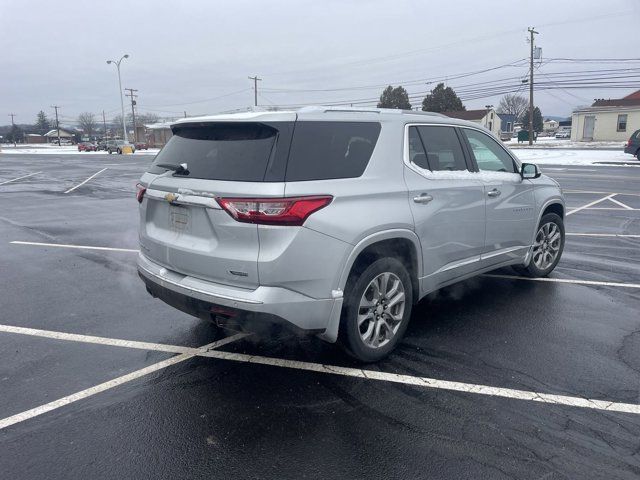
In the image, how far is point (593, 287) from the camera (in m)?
5.91

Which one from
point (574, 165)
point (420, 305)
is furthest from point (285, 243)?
point (574, 165)

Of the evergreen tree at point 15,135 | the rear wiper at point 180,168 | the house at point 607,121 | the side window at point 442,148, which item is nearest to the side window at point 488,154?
the side window at point 442,148

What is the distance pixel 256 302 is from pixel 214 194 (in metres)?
0.76

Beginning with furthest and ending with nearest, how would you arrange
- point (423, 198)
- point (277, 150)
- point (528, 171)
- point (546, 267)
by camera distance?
point (546, 267)
point (528, 171)
point (423, 198)
point (277, 150)

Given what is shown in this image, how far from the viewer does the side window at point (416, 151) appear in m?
4.21

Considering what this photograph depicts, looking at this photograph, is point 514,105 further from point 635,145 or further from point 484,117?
point 635,145

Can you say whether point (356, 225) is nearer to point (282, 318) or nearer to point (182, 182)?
point (282, 318)

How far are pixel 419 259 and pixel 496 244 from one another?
1.38 m

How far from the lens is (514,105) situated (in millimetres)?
108250

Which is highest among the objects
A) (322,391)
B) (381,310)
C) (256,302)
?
(256,302)

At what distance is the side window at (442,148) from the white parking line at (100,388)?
2.32 metres

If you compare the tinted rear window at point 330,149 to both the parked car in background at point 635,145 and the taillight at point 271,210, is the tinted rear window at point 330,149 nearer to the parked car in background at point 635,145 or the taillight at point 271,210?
the taillight at point 271,210

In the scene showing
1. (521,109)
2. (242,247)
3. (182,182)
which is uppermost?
(521,109)

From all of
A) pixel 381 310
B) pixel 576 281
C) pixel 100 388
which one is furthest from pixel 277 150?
pixel 576 281
